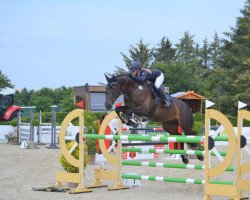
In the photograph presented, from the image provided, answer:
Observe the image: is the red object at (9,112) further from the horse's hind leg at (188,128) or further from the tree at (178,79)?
the tree at (178,79)

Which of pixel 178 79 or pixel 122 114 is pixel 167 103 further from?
pixel 178 79

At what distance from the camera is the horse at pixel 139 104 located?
818 cm

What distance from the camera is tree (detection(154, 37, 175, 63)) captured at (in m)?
59.2

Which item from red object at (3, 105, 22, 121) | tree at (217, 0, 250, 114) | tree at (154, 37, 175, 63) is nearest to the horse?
red object at (3, 105, 22, 121)

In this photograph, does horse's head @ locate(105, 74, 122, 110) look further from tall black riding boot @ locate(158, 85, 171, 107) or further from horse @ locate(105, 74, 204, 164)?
tall black riding boot @ locate(158, 85, 171, 107)

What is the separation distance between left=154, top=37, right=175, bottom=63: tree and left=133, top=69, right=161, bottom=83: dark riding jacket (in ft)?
165

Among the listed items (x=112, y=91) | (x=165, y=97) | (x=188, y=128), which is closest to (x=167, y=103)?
(x=165, y=97)

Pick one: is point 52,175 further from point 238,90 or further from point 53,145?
point 238,90

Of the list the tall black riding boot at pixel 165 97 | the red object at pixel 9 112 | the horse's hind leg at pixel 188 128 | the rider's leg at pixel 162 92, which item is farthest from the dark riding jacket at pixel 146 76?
the red object at pixel 9 112

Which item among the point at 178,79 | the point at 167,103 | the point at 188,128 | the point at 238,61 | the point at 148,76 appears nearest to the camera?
the point at 167,103

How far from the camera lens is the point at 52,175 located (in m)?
10.9

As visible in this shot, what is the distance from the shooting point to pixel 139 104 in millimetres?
8320

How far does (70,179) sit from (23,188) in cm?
79

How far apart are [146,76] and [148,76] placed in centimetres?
15
